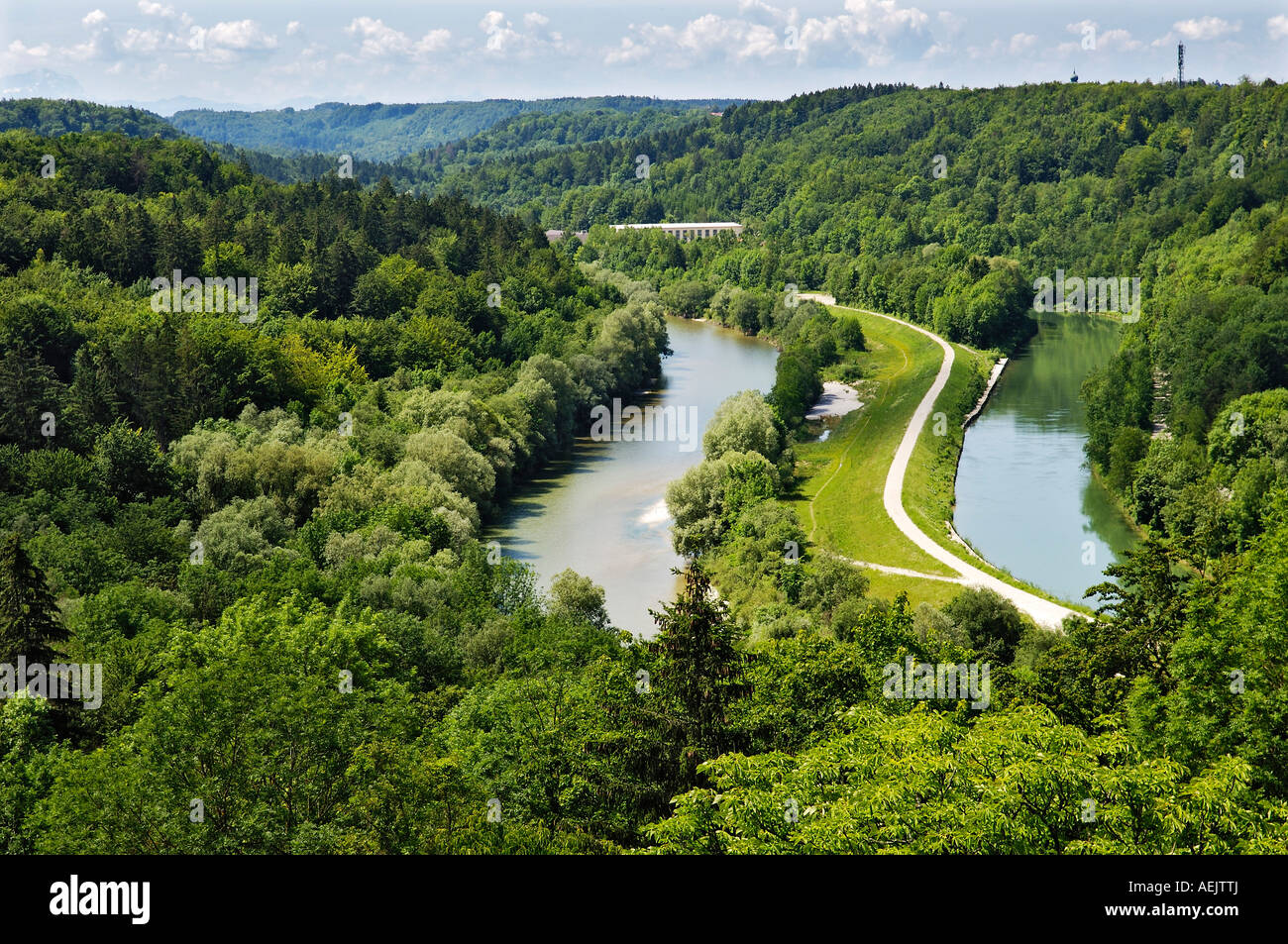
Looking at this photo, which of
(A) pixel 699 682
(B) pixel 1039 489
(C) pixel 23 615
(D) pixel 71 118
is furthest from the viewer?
(D) pixel 71 118

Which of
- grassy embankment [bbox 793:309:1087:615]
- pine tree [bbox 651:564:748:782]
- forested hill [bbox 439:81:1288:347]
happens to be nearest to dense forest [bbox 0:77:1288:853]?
pine tree [bbox 651:564:748:782]

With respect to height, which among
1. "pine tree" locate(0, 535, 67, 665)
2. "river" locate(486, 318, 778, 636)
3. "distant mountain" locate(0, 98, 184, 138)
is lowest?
"river" locate(486, 318, 778, 636)

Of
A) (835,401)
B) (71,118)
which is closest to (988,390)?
(835,401)

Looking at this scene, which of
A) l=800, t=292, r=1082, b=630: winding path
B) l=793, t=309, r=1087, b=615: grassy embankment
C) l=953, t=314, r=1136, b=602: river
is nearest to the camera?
l=800, t=292, r=1082, b=630: winding path

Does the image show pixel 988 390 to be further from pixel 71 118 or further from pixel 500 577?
pixel 71 118

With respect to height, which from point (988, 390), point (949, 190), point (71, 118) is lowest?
point (988, 390)

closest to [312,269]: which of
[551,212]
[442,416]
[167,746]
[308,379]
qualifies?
[308,379]

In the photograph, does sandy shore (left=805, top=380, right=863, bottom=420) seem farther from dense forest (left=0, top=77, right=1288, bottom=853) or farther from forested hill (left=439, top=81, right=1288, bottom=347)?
forested hill (left=439, top=81, right=1288, bottom=347)
